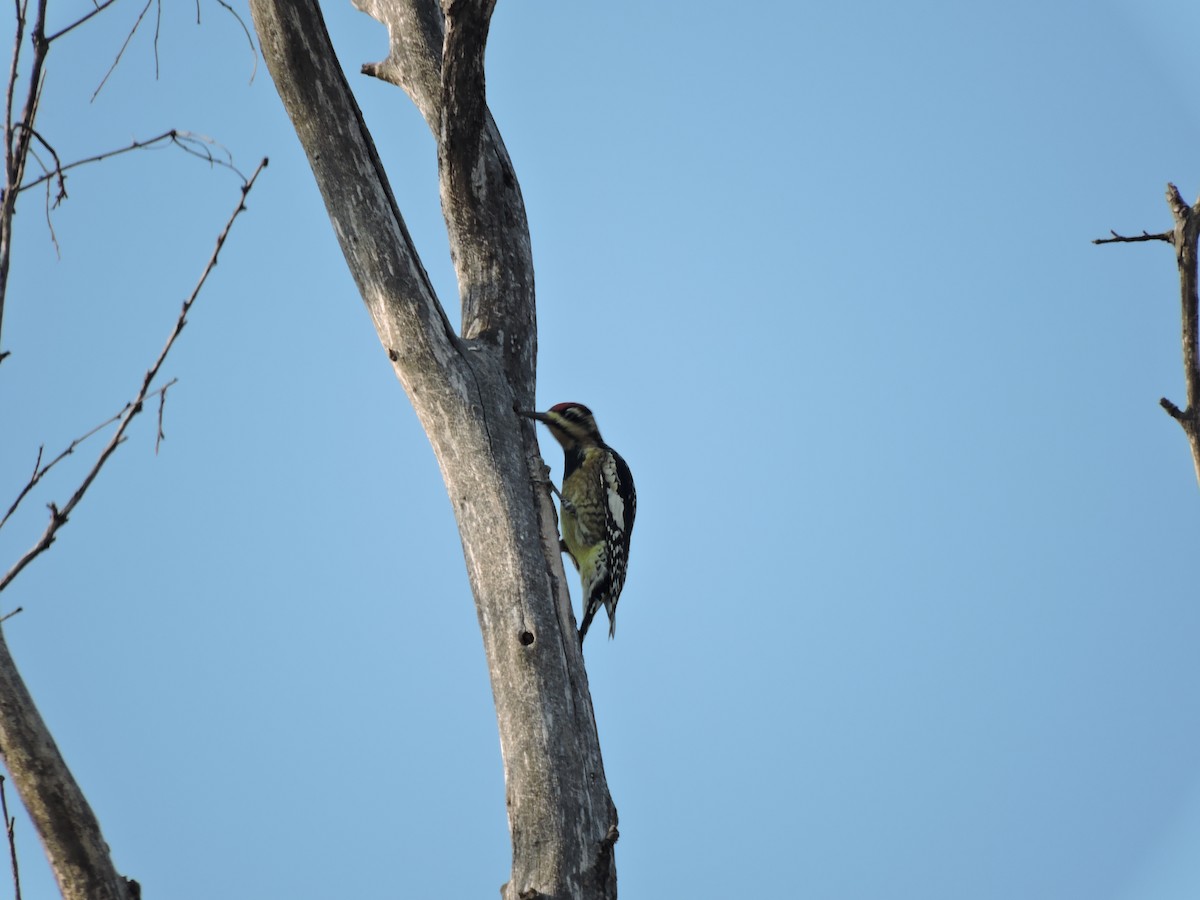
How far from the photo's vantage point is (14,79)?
1773 mm

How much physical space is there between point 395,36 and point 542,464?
1.97m

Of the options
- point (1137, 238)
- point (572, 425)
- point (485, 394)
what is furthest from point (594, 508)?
point (1137, 238)

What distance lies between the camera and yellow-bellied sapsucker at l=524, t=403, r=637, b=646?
5.91 meters

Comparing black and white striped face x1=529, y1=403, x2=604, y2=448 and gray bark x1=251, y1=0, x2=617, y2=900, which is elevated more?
black and white striped face x1=529, y1=403, x2=604, y2=448

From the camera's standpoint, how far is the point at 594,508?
603 cm

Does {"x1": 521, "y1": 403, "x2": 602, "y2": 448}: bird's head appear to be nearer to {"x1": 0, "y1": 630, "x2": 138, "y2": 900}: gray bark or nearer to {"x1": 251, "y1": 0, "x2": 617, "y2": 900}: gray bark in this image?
{"x1": 251, "y1": 0, "x2": 617, "y2": 900}: gray bark

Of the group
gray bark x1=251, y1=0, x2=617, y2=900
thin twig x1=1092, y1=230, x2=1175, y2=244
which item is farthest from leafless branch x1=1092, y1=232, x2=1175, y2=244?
gray bark x1=251, y1=0, x2=617, y2=900

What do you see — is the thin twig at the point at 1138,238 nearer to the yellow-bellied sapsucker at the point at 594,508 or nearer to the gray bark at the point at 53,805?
the gray bark at the point at 53,805

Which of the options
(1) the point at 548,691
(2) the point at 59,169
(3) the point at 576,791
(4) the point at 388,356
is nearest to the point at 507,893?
(3) the point at 576,791

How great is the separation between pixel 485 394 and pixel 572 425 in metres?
2.49

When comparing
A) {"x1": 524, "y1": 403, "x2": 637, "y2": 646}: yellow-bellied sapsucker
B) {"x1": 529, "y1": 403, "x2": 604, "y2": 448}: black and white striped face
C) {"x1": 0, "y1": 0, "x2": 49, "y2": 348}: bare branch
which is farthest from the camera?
{"x1": 529, "y1": 403, "x2": 604, "y2": 448}: black and white striped face

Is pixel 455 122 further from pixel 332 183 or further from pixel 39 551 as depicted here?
pixel 39 551

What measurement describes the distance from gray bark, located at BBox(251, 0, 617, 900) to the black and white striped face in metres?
1.84

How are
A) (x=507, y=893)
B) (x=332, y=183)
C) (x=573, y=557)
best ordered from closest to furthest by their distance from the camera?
(x=507, y=893)
(x=332, y=183)
(x=573, y=557)
